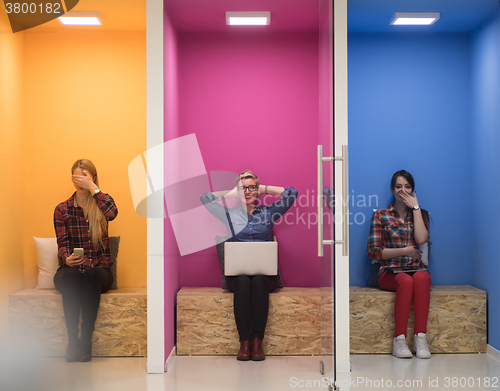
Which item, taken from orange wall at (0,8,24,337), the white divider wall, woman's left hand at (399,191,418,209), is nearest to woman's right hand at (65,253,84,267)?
orange wall at (0,8,24,337)

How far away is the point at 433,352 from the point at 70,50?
3.48m

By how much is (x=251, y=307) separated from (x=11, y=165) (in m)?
2.05

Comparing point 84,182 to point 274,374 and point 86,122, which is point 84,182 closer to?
point 86,122

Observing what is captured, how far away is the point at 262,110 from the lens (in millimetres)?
3453

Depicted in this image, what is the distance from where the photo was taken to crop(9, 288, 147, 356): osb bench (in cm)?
295

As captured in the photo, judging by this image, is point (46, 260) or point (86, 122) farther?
point (86, 122)

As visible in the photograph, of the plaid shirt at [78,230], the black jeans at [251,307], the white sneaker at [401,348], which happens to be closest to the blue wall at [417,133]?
the white sneaker at [401,348]

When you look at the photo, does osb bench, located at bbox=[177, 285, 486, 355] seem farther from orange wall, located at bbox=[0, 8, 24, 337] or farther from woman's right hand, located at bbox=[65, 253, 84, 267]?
orange wall, located at bbox=[0, 8, 24, 337]

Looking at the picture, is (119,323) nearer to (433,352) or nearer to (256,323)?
(256,323)

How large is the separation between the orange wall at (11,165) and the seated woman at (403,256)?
8.16ft

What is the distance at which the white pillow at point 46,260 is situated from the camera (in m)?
3.15

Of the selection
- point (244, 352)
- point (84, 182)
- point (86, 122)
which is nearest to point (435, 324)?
point (244, 352)

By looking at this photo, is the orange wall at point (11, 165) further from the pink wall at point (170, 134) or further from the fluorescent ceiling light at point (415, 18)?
the fluorescent ceiling light at point (415, 18)

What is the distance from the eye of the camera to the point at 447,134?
345 centimetres
